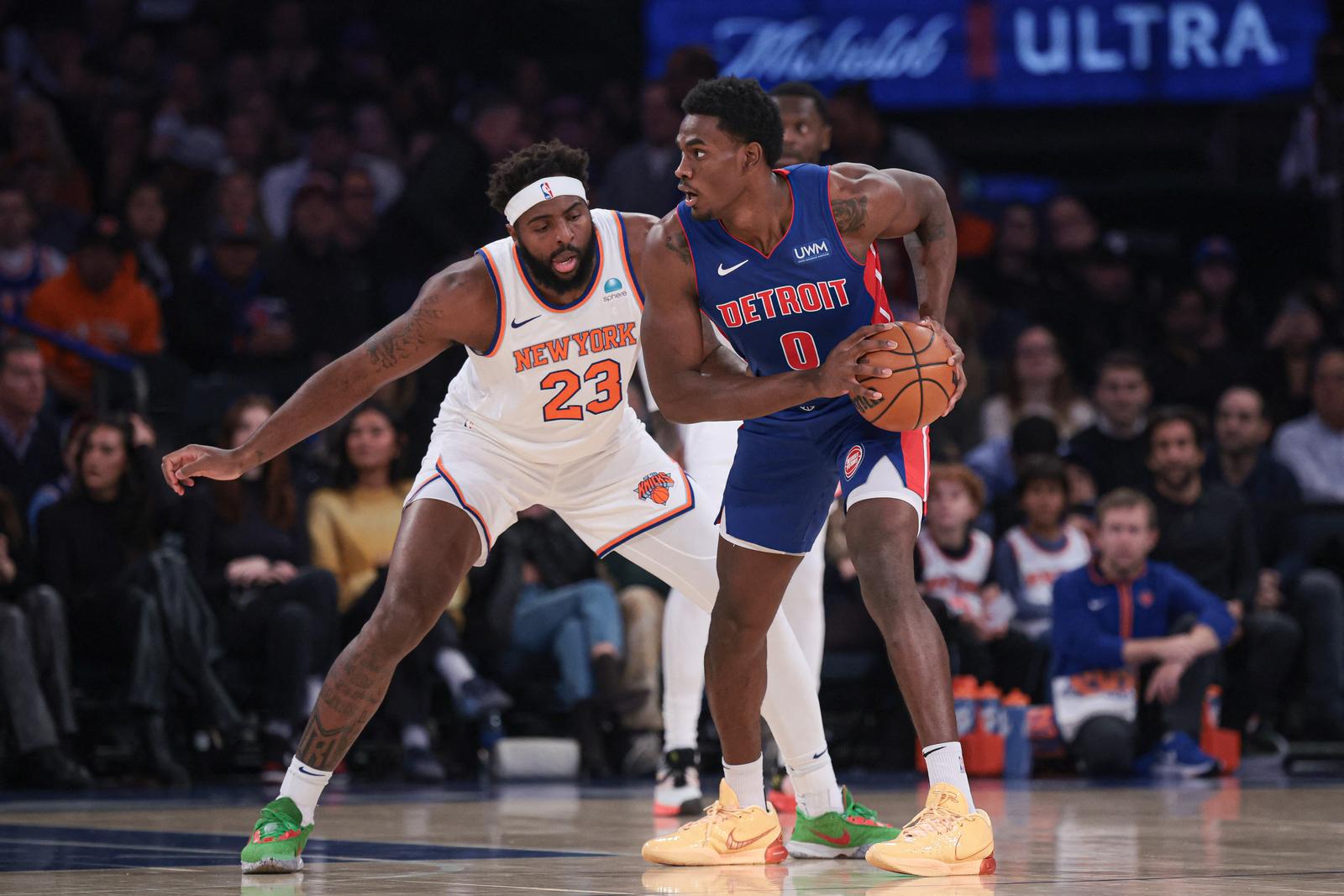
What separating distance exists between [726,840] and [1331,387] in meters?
7.11

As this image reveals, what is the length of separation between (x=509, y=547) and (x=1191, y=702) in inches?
135

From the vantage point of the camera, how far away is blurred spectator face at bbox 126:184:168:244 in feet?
38.4

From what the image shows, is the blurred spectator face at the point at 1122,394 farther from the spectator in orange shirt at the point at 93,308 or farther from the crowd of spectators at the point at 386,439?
the spectator in orange shirt at the point at 93,308

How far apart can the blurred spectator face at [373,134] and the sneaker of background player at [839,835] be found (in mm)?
9023

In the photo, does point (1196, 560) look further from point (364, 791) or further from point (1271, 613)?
point (364, 791)

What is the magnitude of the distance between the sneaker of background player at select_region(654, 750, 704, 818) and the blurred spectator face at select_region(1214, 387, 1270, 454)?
5.13 metres

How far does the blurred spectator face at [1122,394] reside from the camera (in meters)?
10.8

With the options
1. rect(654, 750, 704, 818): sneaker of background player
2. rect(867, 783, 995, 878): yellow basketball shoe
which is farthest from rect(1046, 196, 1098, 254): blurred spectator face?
rect(867, 783, 995, 878): yellow basketball shoe

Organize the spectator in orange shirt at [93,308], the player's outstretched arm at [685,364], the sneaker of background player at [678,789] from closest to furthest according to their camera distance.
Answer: the player's outstretched arm at [685,364]
the sneaker of background player at [678,789]
the spectator in orange shirt at [93,308]

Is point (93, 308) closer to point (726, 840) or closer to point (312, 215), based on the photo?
point (312, 215)

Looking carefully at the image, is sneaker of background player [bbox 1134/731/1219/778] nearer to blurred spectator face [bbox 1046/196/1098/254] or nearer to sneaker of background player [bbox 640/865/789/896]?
sneaker of background player [bbox 640/865/789/896]

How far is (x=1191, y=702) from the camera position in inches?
370

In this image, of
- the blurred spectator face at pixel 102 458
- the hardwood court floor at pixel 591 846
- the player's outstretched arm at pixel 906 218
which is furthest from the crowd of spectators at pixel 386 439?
the player's outstretched arm at pixel 906 218

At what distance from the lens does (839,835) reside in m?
5.48
